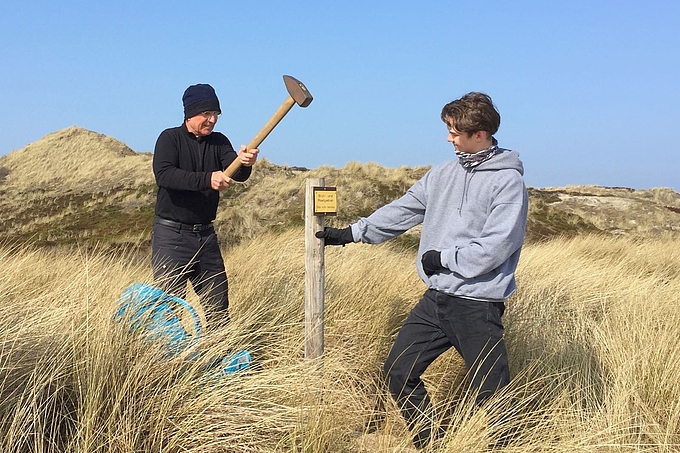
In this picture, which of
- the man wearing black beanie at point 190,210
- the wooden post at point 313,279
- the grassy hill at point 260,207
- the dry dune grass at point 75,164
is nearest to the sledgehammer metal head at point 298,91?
the wooden post at point 313,279

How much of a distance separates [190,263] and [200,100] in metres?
1.14

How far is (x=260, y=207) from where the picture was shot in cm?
1644

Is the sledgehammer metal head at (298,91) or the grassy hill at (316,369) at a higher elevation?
the sledgehammer metal head at (298,91)

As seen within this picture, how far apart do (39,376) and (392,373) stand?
1.79 m

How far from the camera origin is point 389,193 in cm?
1817

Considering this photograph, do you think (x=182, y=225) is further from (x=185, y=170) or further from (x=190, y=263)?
(x=185, y=170)

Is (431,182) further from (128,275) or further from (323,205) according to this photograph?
(128,275)

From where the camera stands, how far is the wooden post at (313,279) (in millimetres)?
3764

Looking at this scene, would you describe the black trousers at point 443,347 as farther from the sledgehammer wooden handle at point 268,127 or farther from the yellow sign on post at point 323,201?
the sledgehammer wooden handle at point 268,127

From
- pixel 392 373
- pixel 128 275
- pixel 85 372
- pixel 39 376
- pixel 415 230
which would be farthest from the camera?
pixel 415 230

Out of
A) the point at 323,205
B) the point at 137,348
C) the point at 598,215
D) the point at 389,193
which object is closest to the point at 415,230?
the point at 389,193

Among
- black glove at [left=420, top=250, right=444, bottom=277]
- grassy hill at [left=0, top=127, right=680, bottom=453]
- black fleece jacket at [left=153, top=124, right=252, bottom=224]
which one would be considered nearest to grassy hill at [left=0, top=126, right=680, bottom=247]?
grassy hill at [left=0, top=127, right=680, bottom=453]

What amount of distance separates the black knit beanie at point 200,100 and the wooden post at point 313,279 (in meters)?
0.94

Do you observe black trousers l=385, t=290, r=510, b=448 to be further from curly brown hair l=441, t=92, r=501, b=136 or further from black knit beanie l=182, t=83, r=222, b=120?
black knit beanie l=182, t=83, r=222, b=120
